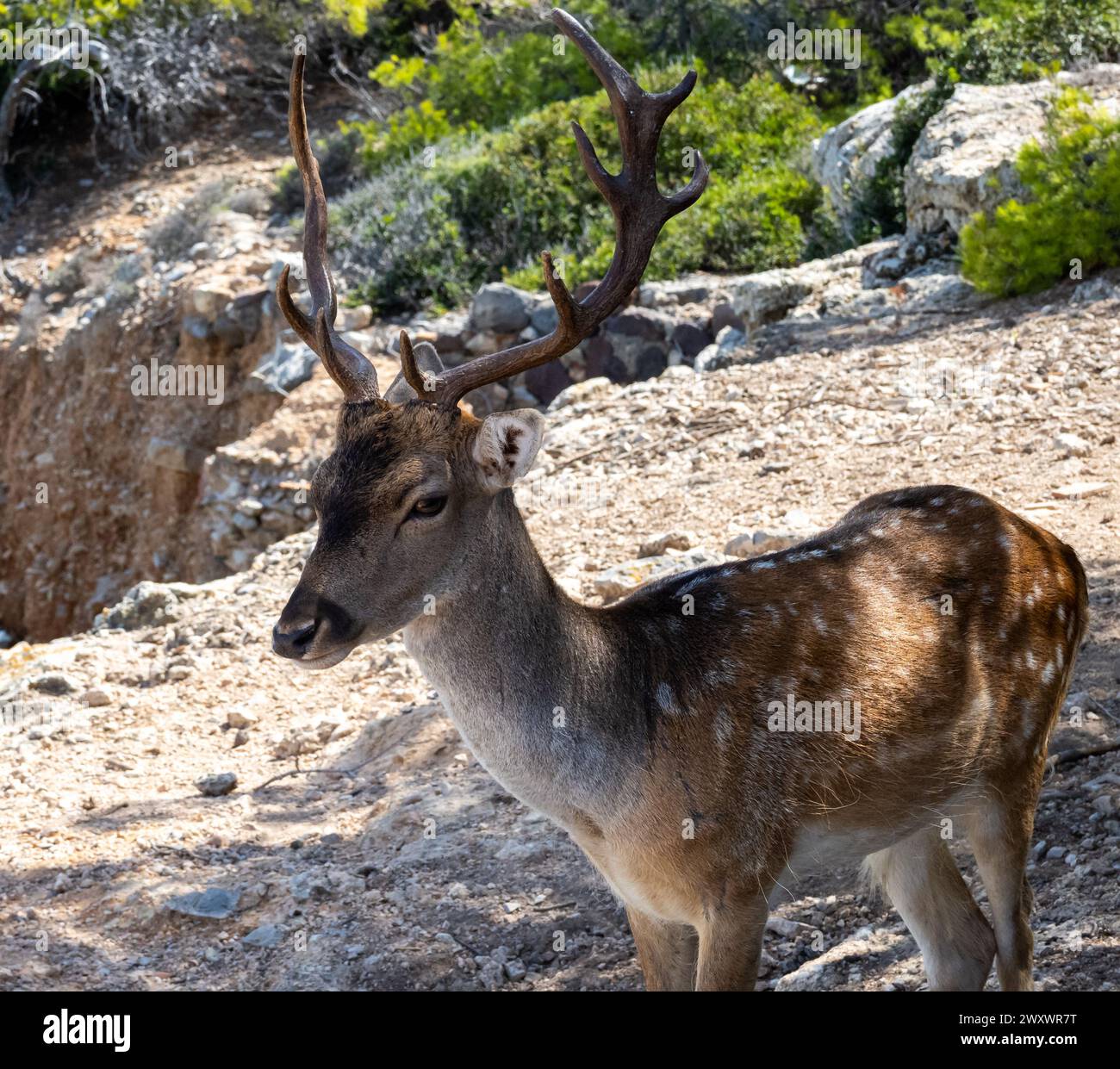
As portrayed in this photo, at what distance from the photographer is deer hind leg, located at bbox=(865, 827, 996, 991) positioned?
15.6 feet

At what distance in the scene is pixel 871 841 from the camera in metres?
4.48

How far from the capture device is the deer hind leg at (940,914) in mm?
4746

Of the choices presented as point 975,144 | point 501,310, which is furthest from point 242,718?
point 975,144

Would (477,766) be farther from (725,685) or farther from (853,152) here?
(853,152)

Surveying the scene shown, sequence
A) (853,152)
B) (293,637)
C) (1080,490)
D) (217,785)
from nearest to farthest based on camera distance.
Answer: (293,637) → (217,785) → (1080,490) → (853,152)

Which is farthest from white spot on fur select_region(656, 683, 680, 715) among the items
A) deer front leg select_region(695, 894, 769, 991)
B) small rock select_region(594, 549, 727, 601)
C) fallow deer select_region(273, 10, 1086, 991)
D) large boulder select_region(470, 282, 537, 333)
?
large boulder select_region(470, 282, 537, 333)

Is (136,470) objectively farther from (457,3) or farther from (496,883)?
(496,883)

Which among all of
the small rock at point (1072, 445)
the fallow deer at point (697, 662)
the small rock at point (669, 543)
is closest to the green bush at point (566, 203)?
the small rock at point (1072, 445)

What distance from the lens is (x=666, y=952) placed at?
4477 millimetres

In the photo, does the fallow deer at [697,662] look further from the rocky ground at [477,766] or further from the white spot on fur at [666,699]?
A: the rocky ground at [477,766]

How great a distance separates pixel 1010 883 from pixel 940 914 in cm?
32

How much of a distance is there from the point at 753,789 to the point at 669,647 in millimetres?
510

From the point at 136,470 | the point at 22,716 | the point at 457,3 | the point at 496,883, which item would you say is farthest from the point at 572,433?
the point at 457,3

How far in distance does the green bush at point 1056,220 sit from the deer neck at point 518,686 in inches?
290
